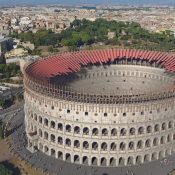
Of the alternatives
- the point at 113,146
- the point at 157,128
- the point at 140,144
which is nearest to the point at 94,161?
the point at 113,146

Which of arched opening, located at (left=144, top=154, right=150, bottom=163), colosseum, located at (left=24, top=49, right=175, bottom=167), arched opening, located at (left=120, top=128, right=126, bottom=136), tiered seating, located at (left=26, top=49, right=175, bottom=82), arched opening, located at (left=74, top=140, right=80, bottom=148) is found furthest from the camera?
tiered seating, located at (left=26, top=49, right=175, bottom=82)

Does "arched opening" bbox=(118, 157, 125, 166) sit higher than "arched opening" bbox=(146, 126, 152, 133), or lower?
lower

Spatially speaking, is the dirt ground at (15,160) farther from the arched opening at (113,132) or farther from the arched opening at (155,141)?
the arched opening at (155,141)

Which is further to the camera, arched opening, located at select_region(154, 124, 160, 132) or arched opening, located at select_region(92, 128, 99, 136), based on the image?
arched opening, located at select_region(154, 124, 160, 132)

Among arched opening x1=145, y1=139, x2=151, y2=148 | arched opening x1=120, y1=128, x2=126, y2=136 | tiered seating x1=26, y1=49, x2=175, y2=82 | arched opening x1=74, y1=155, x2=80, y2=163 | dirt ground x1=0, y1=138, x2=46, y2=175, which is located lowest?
dirt ground x1=0, y1=138, x2=46, y2=175

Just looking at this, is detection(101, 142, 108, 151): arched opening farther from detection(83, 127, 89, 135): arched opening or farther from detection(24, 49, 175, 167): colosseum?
detection(83, 127, 89, 135): arched opening

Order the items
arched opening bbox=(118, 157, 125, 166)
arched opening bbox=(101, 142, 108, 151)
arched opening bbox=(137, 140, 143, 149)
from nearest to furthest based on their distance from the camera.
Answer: arched opening bbox=(101, 142, 108, 151), arched opening bbox=(137, 140, 143, 149), arched opening bbox=(118, 157, 125, 166)

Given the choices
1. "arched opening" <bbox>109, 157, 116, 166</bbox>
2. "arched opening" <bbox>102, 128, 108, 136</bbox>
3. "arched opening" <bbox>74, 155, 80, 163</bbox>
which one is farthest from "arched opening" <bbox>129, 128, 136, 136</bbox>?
"arched opening" <bbox>74, 155, 80, 163</bbox>

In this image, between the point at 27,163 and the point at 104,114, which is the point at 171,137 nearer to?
the point at 104,114

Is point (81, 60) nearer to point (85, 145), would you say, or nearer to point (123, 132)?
Result: point (85, 145)
